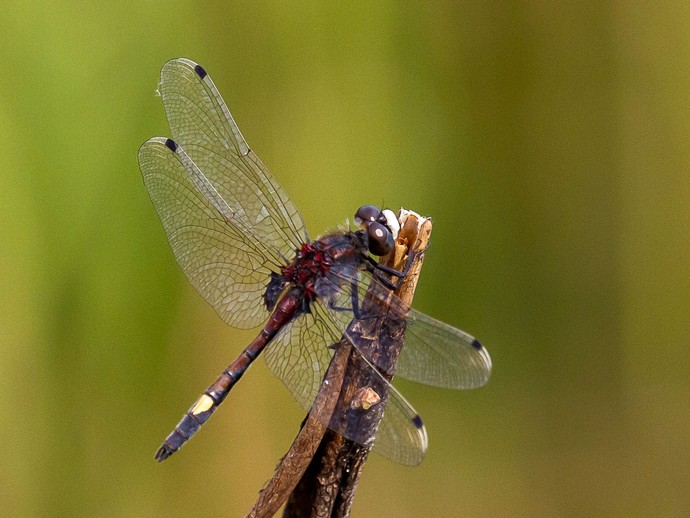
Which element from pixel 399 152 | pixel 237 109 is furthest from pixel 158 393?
pixel 399 152

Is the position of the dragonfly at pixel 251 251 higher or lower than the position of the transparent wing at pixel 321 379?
higher

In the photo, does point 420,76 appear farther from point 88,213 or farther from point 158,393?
point 158,393

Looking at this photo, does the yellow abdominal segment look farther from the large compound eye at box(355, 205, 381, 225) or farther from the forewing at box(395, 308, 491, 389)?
the large compound eye at box(355, 205, 381, 225)

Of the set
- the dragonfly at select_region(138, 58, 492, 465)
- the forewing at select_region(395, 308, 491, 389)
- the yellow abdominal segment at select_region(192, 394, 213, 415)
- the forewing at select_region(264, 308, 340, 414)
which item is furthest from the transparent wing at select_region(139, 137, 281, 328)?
the forewing at select_region(395, 308, 491, 389)

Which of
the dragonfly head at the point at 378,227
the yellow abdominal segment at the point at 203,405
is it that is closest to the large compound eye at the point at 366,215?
the dragonfly head at the point at 378,227

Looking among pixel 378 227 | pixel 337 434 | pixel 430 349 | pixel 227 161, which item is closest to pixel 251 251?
pixel 227 161

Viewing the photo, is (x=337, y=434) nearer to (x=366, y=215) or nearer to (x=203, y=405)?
(x=203, y=405)

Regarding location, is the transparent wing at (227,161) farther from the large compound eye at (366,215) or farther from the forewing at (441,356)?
the forewing at (441,356)
